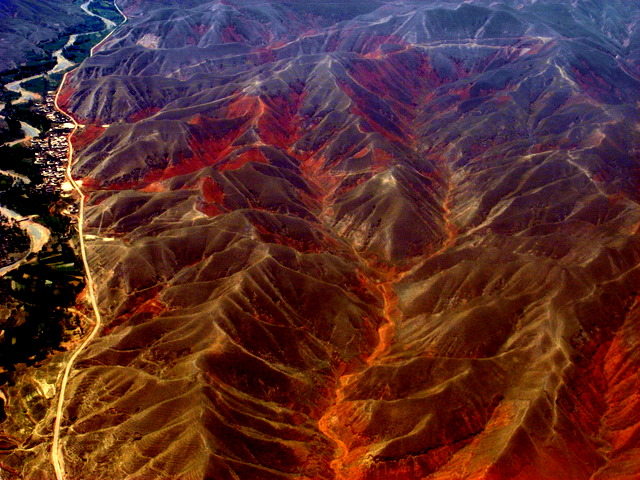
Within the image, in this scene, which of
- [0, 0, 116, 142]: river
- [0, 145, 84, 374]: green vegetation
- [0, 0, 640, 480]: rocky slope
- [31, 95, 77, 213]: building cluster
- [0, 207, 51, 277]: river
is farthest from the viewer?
[0, 0, 116, 142]: river

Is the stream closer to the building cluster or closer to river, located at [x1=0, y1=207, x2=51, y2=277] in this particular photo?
river, located at [x1=0, y1=207, x2=51, y2=277]

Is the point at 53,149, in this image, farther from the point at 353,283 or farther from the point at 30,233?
the point at 353,283

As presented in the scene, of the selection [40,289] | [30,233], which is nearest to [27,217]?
[30,233]

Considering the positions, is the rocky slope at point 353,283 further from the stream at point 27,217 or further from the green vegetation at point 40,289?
the stream at point 27,217

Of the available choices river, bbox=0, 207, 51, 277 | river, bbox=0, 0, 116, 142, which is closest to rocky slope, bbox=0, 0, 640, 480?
river, bbox=0, 207, 51, 277

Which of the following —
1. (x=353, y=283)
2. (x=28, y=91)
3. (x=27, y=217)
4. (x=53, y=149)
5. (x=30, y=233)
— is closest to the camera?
(x=353, y=283)

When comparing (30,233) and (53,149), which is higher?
(53,149)

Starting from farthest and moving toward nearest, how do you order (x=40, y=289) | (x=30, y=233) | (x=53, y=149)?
(x=53, y=149) < (x=30, y=233) < (x=40, y=289)

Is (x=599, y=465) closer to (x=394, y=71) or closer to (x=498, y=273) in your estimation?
(x=498, y=273)

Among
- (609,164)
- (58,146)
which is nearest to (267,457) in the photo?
(609,164)
